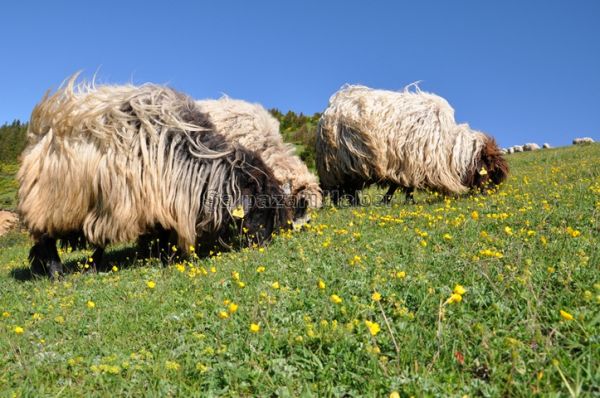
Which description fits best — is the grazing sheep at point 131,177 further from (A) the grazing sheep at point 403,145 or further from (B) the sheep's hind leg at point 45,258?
(A) the grazing sheep at point 403,145

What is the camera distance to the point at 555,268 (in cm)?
374

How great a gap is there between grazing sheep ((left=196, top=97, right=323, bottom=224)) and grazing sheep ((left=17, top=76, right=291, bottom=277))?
4.27 feet

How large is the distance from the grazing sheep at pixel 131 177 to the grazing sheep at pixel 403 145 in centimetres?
393

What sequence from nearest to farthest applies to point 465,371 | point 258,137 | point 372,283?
point 465,371 → point 372,283 → point 258,137

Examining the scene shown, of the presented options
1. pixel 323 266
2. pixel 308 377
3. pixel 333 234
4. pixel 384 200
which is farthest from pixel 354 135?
pixel 308 377

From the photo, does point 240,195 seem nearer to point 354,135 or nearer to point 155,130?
point 155,130

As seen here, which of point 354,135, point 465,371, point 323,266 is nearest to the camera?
point 465,371

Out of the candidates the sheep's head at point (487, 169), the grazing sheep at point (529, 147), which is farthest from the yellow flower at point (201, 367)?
the grazing sheep at point (529, 147)

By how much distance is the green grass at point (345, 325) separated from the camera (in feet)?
8.71

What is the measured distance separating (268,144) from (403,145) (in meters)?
3.22

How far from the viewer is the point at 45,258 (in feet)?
22.0

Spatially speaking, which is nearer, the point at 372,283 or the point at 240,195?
the point at 372,283

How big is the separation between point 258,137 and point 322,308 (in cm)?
520

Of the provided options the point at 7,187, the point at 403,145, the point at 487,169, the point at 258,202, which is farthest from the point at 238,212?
the point at 7,187
